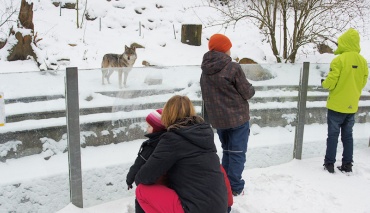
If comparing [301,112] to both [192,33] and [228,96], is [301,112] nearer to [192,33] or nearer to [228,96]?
[228,96]

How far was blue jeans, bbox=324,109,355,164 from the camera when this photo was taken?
15.1 feet

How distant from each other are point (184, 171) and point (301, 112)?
2989 millimetres

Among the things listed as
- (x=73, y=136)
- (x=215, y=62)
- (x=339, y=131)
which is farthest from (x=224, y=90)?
(x=339, y=131)

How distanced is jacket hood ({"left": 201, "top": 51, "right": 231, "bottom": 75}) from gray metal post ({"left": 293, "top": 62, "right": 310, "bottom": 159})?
1.65m

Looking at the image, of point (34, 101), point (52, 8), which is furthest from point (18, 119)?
point (52, 8)

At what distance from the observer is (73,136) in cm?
343

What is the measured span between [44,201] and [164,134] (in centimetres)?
157

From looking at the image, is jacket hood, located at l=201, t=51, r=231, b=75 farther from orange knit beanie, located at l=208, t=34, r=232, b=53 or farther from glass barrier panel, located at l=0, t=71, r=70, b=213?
glass barrier panel, located at l=0, t=71, r=70, b=213

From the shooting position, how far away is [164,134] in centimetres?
252

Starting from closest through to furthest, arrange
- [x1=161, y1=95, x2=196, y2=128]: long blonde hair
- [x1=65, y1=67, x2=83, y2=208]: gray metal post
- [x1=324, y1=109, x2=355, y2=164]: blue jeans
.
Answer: [x1=161, y1=95, x2=196, y2=128]: long blonde hair → [x1=65, y1=67, x2=83, y2=208]: gray metal post → [x1=324, y1=109, x2=355, y2=164]: blue jeans

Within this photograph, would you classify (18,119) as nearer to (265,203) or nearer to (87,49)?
(265,203)

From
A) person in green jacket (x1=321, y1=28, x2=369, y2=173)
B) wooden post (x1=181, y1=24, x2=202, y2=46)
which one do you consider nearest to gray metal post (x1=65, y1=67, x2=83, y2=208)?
person in green jacket (x1=321, y1=28, x2=369, y2=173)

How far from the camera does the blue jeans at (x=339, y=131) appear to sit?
182 inches

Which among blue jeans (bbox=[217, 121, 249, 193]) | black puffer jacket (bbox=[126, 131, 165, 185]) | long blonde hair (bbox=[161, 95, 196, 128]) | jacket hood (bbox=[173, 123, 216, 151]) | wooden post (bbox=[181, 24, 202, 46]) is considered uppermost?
wooden post (bbox=[181, 24, 202, 46])
